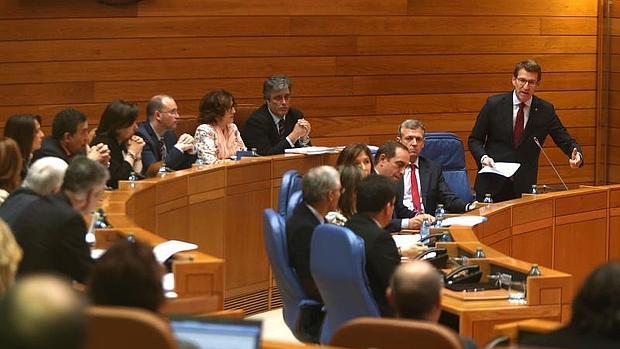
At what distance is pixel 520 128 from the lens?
31.2ft

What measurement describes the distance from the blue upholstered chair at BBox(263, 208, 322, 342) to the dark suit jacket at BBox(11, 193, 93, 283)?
1.44 metres

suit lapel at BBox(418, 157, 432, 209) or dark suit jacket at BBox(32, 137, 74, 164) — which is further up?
dark suit jacket at BBox(32, 137, 74, 164)

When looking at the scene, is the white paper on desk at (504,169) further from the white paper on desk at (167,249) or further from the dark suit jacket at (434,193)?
the white paper on desk at (167,249)

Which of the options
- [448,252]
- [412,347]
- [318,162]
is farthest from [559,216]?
[412,347]

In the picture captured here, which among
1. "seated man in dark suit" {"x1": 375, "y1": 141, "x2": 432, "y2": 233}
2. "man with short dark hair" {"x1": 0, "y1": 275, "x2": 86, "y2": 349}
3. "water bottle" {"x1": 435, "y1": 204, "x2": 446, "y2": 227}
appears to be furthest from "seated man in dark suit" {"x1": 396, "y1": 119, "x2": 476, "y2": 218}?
"man with short dark hair" {"x1": 0, "y1": 275, "x2": 86, "y2": 349}

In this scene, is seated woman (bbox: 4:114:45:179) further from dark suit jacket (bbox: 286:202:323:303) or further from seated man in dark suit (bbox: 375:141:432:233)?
seated man in dark suit (bbox: 375:141:432:233)

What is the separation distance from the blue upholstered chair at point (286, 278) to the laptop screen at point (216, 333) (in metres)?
2.86

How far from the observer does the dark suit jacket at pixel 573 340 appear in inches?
139

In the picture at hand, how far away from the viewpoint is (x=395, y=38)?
11.5 metres

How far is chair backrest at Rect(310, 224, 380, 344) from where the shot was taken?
18.1ft

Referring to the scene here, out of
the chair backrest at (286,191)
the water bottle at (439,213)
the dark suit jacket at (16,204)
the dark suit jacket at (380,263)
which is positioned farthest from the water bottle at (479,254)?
the dark suit jacket at (16,204)

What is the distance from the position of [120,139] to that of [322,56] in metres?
3.58

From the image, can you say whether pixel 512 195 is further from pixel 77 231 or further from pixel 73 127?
pixel 77 231

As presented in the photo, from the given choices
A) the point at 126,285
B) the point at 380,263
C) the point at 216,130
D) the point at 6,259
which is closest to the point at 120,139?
the point at 216,130
